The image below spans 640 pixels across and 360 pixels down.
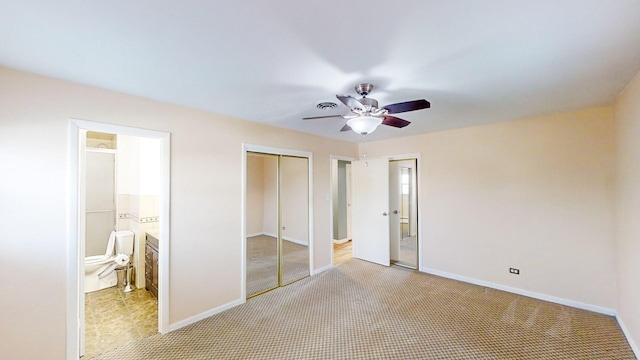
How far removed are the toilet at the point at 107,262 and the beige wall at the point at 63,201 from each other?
168cm

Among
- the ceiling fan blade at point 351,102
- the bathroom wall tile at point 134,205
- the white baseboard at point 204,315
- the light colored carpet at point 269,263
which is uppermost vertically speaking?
the ceiling fan blade at point 351,102

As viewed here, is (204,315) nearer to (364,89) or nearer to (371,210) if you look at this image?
(364,89)

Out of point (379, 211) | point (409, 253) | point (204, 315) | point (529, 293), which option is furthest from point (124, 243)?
point (529, 293)

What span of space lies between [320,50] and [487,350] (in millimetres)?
2977

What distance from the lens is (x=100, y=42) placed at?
1581 millimetres

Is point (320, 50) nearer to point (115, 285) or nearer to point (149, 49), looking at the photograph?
point (149, 49)

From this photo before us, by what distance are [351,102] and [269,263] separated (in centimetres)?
285

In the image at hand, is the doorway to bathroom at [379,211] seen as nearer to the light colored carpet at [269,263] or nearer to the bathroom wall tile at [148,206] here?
the light colored carpet at [269,263]

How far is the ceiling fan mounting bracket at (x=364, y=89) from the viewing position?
2220 millimetres

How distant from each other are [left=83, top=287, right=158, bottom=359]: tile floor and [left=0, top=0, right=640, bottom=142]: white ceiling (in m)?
2.48

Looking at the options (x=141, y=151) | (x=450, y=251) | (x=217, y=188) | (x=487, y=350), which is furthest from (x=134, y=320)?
(x=450, y=251)

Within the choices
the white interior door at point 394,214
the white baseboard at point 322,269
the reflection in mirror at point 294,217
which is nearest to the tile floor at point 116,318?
the reflection in mirror at point 294,217

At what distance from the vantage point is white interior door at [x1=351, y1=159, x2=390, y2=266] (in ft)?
15.9

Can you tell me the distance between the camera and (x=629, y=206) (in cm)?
242
